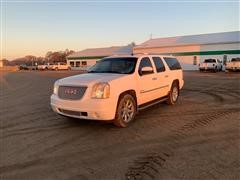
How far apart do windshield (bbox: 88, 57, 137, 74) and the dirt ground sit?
143cm

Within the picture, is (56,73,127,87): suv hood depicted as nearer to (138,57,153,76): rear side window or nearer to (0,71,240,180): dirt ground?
(138,57,153,76): rear side window

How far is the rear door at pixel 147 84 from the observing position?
6.93 m

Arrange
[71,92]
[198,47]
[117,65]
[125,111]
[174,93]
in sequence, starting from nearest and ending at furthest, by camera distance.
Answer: [71,92] → [125,111] → [117,65] → [174,93] → [198,47]

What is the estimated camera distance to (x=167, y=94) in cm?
859

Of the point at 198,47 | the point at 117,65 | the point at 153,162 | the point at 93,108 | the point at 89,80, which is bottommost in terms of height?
the point at 153,162

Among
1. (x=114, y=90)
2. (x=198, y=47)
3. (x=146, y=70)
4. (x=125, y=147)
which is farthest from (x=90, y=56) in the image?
(x=125, y=147)

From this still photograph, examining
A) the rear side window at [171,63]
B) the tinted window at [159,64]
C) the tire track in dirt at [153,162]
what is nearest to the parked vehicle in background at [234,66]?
the rear side window at [171,63]

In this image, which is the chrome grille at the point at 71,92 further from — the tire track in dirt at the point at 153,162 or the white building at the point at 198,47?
the white building at the point at 198,47

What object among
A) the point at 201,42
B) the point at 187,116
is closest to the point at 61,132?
the point at 187,116

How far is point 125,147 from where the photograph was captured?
16.2ft

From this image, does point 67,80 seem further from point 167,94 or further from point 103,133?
point 167,94

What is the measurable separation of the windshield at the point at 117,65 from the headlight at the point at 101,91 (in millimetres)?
1179

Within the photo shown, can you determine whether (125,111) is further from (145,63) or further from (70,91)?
(145,63)

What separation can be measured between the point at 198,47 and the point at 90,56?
2947 cm
